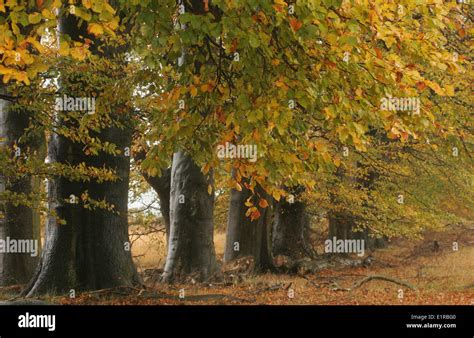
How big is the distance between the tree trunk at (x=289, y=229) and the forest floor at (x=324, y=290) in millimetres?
1536

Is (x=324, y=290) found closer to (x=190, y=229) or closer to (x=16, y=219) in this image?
(x=190, y=229)

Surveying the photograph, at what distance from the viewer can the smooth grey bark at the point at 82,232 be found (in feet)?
42.7

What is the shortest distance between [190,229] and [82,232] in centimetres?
381

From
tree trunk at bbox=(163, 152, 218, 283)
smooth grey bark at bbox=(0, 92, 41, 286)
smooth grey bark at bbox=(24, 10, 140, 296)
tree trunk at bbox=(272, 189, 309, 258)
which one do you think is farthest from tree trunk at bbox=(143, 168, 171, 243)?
smooth grey bark at bbox=(24, 10, 140, 296)

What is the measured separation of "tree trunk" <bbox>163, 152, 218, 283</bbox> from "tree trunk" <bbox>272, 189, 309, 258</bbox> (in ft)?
21.6

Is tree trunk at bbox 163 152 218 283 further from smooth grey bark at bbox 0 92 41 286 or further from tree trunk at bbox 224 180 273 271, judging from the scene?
smooth grey bark at bbox 0 92 41 286

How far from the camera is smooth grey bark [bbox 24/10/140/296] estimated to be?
1302 cm

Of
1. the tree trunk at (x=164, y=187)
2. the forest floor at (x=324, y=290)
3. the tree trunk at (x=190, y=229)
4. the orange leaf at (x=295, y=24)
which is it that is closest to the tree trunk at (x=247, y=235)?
the forest floor at (x=324, y=290)

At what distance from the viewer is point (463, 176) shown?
20.3 metres

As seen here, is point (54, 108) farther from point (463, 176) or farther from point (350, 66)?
point (463, 176)

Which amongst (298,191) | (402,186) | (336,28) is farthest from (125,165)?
(402,186)

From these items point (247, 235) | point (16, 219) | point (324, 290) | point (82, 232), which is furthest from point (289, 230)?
point (82, 232)

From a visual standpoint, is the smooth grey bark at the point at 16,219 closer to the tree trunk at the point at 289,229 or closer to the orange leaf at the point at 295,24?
the tree trunk at the point at 289,229
